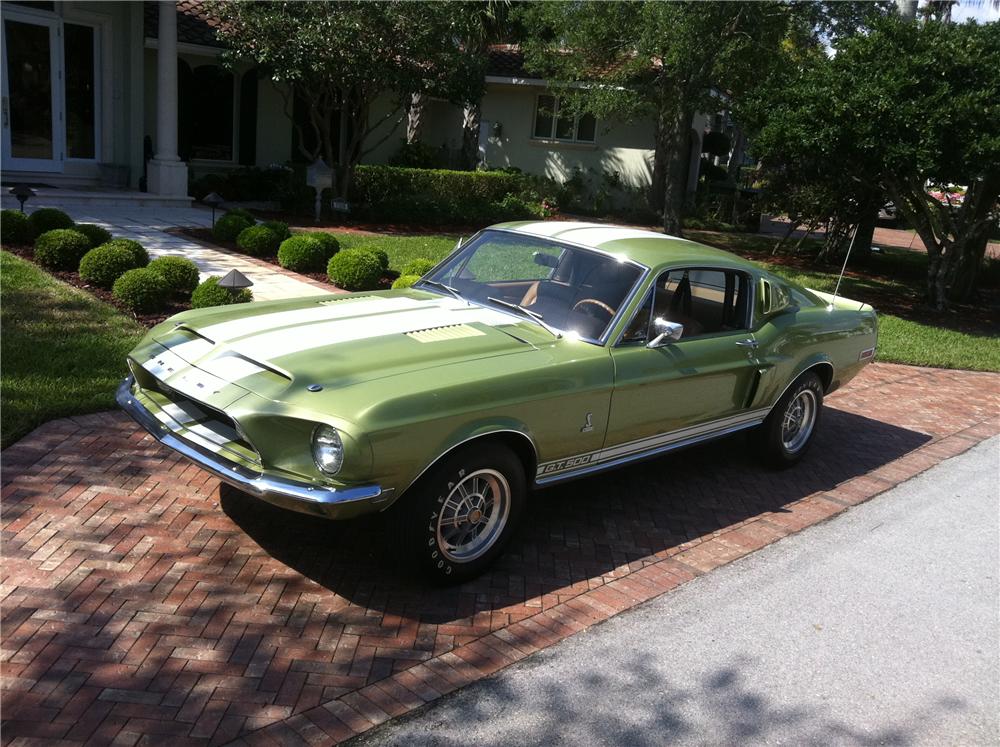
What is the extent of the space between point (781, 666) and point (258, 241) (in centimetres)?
1000

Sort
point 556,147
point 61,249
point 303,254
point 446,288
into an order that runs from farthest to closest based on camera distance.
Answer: point 556,147 → point 303,254 → point 61,249 → point 446,288

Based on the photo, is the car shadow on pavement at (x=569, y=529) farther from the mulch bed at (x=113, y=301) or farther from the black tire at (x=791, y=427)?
the mulch bed at (x=113, y=301)

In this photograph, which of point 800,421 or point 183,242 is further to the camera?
point 183,242

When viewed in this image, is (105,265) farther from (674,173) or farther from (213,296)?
(674,173)

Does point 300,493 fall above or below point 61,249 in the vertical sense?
below

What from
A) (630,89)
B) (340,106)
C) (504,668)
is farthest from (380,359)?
(630,89)

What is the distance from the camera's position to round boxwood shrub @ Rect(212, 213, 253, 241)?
1291 centimetres

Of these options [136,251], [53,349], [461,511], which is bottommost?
[53,349]

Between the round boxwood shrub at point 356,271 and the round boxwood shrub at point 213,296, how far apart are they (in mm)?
2128

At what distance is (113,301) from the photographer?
887cm

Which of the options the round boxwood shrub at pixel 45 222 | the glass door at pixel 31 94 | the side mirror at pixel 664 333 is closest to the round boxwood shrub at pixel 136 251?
the round boxwood shrub at pixel 45 222

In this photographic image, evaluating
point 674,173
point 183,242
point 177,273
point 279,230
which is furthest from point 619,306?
point 674,173

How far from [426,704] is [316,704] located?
0.43m

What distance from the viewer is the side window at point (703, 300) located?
546cm
